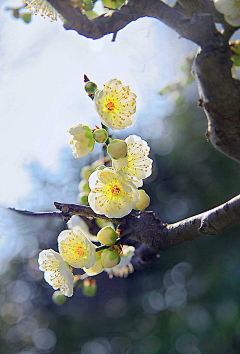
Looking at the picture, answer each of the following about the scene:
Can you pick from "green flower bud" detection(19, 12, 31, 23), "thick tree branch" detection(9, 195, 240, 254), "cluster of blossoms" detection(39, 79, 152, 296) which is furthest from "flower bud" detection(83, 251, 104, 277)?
"green flower bud" detection(19, 12, 31, 23)

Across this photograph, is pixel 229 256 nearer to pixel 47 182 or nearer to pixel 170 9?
pixel 47 182

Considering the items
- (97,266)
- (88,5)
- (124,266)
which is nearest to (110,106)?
(88,5)

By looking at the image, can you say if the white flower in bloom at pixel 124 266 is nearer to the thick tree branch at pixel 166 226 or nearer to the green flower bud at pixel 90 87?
the thick tree branch at pixel 166 226

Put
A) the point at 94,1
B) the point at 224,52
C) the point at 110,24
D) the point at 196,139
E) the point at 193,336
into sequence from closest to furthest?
1. the point at 224,52
2. the point at 110,24
3. the point at 94,1
4. the point at 193,336
5. the point at 196,139

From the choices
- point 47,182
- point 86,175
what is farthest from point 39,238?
point 86,175

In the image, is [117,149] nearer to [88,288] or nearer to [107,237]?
[107,237]

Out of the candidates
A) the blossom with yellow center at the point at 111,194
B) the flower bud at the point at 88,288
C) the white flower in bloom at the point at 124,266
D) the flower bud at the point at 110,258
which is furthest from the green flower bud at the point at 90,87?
the flower bud at the point at 88,288
